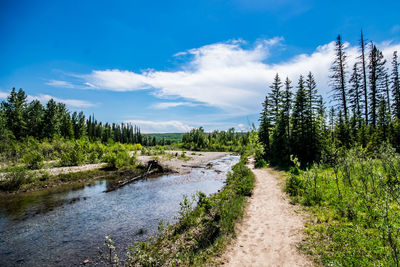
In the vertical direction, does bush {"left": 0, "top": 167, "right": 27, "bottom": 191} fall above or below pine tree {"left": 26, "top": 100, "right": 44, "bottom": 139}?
below

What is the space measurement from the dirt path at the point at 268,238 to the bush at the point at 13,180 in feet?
62.8

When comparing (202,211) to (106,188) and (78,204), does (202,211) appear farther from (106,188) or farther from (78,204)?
(106,188)

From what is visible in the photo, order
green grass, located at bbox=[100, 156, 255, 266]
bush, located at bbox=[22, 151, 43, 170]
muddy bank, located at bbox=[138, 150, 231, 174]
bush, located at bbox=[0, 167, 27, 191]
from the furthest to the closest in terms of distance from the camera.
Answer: muddy bank, located at bbox=[138, 150, 231, 174] < bush, located at bbox=[22, 151, 43, 170] < bush, located at bbox=[0, 167, 27, 191] < green grass, located at bbox=[100, 156, 255, 266]

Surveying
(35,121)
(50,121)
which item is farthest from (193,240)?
(35,121)

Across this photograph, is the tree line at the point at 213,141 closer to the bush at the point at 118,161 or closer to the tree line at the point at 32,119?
the tree line at the point at 32,119

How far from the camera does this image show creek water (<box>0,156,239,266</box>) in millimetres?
7457

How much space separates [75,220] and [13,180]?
10366 millimetres

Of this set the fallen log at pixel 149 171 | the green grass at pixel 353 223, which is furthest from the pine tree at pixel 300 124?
the fallen log at pixel 149 171

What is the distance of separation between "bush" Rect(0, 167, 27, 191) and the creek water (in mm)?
1615

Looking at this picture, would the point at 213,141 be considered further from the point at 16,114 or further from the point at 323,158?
the point at 323,158

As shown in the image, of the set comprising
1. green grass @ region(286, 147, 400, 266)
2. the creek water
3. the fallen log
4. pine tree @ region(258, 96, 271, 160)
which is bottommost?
the creek water

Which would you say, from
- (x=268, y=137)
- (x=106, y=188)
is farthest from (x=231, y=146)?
(x=106, y=188)

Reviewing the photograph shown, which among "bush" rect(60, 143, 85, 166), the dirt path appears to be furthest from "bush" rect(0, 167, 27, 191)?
the dirt path

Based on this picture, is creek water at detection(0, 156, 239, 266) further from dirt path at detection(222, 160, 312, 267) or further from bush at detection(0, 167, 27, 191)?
dirt path at detection(222, 160, 312, 267)
